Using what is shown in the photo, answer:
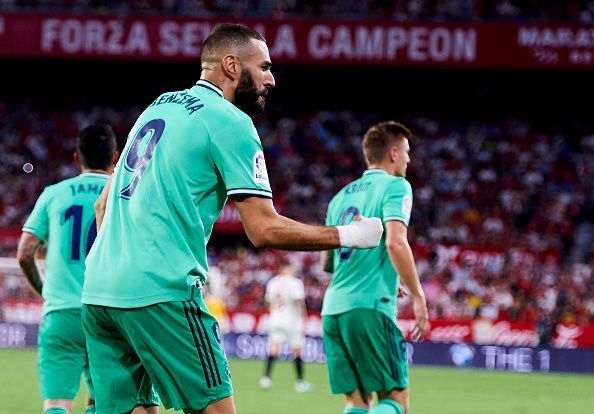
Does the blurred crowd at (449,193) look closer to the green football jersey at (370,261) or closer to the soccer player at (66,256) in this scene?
the green football jersey at (370,261)

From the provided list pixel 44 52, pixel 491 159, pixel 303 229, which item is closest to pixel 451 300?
pixel 491 159

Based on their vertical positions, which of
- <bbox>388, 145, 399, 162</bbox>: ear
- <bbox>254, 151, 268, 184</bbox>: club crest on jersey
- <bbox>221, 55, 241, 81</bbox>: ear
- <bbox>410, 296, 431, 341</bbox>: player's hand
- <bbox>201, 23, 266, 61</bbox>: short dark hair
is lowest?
<bbox>410, 296, 431, 341</bbox>: player's hand

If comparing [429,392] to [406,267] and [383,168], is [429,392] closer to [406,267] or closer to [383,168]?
[383,168]

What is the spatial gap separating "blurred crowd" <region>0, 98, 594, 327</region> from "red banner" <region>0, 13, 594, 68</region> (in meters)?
2.67

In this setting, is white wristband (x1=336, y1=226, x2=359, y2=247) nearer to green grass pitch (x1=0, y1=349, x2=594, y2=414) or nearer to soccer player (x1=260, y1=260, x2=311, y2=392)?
green grass pitch (x1=0, y1=349, x2=594, y2=414)

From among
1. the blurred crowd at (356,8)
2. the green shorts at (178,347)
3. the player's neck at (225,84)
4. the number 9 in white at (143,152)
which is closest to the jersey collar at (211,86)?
the player's neck at (225,84)

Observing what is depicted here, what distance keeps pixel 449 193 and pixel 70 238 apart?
74.8 ft

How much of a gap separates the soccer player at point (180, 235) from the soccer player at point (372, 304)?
2653 mm

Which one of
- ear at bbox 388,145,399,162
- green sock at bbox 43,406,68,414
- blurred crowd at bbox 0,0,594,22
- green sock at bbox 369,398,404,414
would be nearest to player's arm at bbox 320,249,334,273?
ear at bbox 388,145,399,162

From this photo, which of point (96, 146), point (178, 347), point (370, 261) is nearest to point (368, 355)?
point (370, 261)

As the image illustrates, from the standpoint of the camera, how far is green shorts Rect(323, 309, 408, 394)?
684cm

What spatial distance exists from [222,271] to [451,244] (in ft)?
18.1

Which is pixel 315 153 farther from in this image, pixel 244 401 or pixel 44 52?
pixel 244 401

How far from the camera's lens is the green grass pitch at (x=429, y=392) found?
12.5 m
